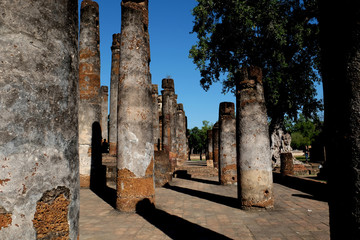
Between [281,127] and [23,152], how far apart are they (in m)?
18.3

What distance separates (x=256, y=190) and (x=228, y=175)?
479 centimetres

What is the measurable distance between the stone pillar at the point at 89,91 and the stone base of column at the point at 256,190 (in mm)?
5686

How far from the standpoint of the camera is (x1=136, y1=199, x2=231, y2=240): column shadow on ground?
13.6ft

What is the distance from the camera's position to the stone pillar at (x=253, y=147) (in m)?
6.13

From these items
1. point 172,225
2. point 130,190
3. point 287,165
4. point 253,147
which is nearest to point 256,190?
point 253,147

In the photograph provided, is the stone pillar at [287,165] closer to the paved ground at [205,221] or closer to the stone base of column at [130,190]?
the paved ground at [205,221]

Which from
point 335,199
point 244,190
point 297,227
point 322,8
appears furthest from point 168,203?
point 322,8

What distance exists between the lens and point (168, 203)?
22.4 ft

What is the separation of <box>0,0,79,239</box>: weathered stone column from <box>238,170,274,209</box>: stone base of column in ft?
16.6

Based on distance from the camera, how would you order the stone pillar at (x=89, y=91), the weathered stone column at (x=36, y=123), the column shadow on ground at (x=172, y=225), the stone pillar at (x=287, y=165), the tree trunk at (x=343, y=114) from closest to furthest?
the weathered stone column at (x=36, y=123) → the tree trunk at (x=343, y=114) → the column shadow on ground at (x=172, y=225) → the stone pillar at (x=89, y=91) → the stone pillar at (x=287, y=165)

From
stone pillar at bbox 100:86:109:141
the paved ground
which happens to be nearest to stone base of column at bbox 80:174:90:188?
the paved ground

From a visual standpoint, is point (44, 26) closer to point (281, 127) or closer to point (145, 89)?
point (145, 89)

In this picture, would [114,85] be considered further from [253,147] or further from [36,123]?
[36,123]

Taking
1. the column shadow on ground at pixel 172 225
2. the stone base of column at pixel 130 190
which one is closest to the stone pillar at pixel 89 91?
the stone base of column at pixel 130 190
